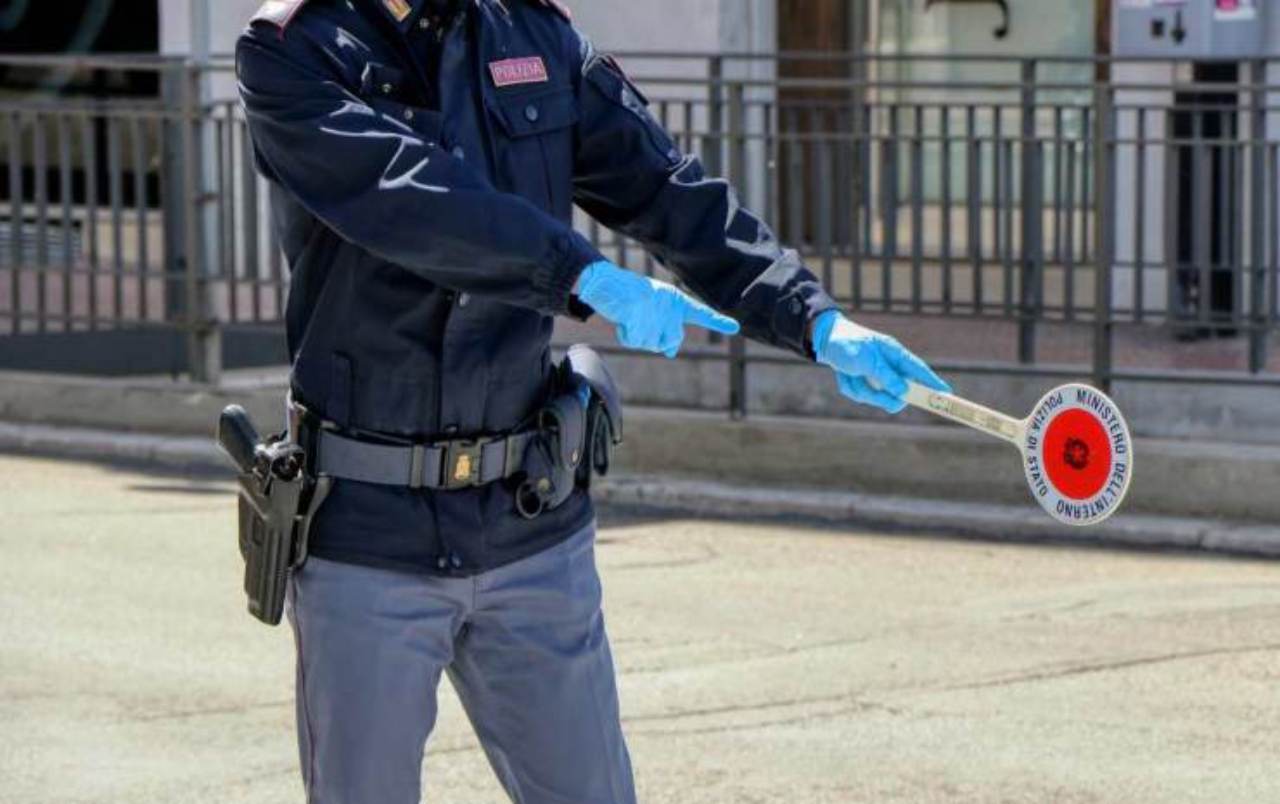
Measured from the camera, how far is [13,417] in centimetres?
1119

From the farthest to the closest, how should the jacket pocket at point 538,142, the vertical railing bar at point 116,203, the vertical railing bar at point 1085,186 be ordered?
the vertical railing bar at point 116,203
the vertical railing bar at point 1085,186
the jacket pocket at point 538,142

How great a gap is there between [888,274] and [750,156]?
2.30 feet

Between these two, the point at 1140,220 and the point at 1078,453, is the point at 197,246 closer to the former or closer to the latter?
the point at 1140,220

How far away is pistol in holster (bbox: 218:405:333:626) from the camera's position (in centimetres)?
381

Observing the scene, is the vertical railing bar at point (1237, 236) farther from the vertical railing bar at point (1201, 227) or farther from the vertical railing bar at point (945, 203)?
the vertical railing bar at point (945, 203)

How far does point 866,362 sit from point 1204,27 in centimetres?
770

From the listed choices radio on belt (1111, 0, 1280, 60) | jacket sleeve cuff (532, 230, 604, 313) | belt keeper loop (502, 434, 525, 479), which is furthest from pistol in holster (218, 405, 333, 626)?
radio on belt (1111, 0, 1280, 60)

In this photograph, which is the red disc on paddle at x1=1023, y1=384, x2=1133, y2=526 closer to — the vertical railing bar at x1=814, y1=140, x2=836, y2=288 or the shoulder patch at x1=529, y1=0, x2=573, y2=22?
the shoulder patch at x1=529, y1=0, x2=573, y2=22

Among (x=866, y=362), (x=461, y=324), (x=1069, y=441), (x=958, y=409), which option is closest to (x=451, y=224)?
(x=461, y=324)

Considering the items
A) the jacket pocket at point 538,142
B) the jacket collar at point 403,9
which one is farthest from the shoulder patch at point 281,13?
the jacket pocket at point 538,142

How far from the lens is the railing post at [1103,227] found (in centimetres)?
923

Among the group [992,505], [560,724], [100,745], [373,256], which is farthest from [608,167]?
[992,505]

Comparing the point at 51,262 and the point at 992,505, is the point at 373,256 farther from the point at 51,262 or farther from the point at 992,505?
the point at 51,262

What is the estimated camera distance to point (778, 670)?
7043 millimetres
